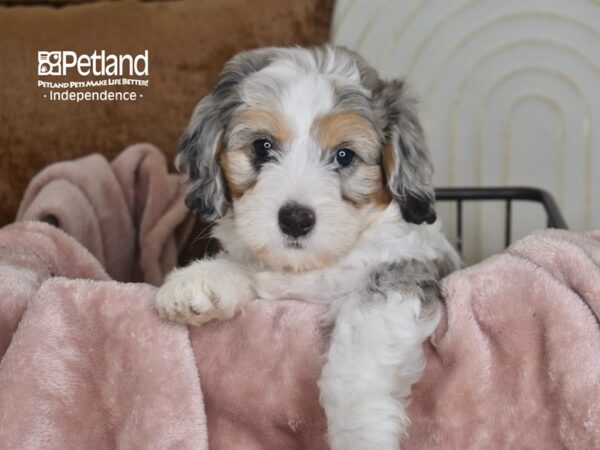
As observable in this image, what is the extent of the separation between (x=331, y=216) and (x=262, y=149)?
0.86 ft

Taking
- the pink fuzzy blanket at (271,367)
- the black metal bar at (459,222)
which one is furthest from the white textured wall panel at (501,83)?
the pink fuzzy blanket at (271,367)

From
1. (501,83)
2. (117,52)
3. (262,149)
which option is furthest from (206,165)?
(501,83)

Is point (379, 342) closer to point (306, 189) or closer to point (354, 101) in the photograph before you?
point (306, 189)

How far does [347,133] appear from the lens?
1903 millimetres

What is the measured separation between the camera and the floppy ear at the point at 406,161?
77.2 inches

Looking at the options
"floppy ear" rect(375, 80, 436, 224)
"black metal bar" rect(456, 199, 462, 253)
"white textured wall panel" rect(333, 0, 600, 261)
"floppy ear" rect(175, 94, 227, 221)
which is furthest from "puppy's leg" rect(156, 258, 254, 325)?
"white textured wall panel" rect(333, 0, 600, 261)

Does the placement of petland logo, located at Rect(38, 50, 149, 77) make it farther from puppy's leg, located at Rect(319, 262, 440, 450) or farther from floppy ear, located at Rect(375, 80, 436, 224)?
puppy's leg, located at Rect(319, 262, 440, 450)

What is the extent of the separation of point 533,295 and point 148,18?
1.98 m

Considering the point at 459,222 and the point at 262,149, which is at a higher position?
the point at 262,149

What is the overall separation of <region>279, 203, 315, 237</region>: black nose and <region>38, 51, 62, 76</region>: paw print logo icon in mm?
1611

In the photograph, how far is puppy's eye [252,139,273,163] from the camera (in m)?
1.94

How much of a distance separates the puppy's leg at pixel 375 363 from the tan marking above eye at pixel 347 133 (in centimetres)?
34

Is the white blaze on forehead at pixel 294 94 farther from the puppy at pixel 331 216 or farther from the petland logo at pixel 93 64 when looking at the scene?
the petland logo at pixel 93 64

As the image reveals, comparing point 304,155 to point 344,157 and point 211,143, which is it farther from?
point 211,143
